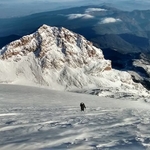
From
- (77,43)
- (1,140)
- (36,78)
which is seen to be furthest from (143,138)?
(77,43)

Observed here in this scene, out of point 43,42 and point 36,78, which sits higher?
point 43,42

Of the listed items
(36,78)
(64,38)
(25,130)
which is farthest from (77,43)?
(25,130)

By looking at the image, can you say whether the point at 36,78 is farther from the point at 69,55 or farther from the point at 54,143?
the point at 54,143

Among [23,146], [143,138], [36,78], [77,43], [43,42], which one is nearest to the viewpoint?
[23,146]

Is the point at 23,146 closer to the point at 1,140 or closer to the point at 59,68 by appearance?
the point at 1,140

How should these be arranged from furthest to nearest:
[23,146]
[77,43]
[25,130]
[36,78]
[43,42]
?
[77,43]
[43,42]
[36,78]
[25,130]
[23,146]

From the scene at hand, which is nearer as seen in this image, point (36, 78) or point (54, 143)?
point (54, 143)
